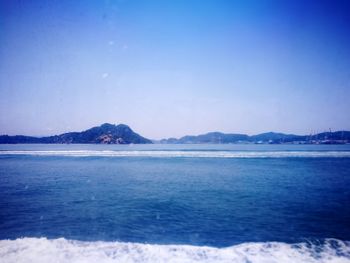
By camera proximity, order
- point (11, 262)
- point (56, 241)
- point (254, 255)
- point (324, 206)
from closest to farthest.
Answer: point (11, 262) → point (254, 255) → point (56, 241) → point (324, 206)

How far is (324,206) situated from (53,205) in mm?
12253

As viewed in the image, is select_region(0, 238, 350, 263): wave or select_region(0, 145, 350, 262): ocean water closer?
select_region(0, 238, 350, 263): wave

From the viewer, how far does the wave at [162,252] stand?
203 inches

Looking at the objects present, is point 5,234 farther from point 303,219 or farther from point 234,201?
point 303,219

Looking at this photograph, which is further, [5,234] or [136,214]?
[136,214]

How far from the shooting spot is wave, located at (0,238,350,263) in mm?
5164

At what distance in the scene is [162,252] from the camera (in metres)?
Answer: 5.48

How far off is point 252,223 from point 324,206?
4.59m

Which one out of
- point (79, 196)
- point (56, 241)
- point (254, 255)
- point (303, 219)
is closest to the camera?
point (254, 255)

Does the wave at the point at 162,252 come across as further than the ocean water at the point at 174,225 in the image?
No

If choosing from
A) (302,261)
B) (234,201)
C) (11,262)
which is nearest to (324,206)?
(234,201)

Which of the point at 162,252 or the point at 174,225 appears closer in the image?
the point at 162,252

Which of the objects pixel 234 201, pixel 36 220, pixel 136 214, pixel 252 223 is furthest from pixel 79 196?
pixel 252 223

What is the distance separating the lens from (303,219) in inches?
321
